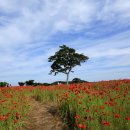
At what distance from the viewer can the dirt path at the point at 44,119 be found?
10.7 m

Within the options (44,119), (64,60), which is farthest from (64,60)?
(44,119)

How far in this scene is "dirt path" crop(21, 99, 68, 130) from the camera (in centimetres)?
1074

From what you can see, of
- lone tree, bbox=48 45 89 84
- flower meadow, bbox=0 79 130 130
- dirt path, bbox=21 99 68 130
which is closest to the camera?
flower meadow, bbox=0 79 130 130

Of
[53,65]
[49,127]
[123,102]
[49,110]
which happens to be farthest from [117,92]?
[53,65]

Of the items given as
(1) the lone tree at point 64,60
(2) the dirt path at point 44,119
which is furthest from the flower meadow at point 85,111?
(1) the lone tree at point 64,60

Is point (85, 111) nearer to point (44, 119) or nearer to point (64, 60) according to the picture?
point (44, 119)

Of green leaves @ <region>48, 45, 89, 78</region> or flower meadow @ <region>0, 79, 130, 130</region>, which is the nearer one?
flower meadow @ <region>0, 79, 130, 130</region>

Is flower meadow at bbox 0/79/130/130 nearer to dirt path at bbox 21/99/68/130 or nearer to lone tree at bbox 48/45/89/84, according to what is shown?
dirt path at bbox 21/99/68/130

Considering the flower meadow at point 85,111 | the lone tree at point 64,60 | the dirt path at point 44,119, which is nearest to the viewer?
the flower meadow at point 85,111

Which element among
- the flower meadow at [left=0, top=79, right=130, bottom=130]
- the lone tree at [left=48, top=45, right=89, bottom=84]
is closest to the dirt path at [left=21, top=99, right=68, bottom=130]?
the flower meadow at [left=0, top=79, right=130, bottom=130]

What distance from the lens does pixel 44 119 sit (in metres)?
11.6

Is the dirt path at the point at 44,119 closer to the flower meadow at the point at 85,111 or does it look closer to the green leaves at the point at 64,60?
the flower meadow at the point at 85,111

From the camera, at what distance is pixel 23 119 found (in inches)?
472

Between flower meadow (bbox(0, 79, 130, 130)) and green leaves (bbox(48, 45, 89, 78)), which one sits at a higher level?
green leaves (bbox(48, 45, 89, 78))
